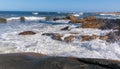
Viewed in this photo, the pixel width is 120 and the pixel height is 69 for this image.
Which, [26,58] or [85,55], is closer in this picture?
[26,58]

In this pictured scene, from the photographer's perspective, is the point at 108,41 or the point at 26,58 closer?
the point at 26,58

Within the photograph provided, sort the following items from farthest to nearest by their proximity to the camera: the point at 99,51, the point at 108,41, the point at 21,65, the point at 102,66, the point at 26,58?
the point at 108,41 → the point at 99,51 → the point at 26,58 → the point at 21,65 → the point at 102,66

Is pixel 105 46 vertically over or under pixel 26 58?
under

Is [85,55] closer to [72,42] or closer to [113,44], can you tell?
[113,44]

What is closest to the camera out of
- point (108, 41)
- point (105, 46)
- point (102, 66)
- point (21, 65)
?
point (102, 66)

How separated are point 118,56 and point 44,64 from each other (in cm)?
556

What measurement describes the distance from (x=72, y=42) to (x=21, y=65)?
29.1 ft

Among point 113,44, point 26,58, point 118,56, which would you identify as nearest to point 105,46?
point 113,44

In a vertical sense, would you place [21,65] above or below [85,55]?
above

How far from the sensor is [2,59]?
5.36 meters

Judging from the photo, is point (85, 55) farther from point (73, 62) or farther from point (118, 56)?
point (73, 62)

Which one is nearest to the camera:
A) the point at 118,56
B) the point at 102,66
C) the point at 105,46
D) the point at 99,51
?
the point at 102,66

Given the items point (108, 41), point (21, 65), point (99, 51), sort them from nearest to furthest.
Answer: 1. point (21, 65)
2. point (99, 51)
3. point (108, 41)

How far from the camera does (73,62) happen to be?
494 cm
